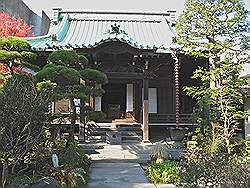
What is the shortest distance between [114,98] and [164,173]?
1086 centimetres

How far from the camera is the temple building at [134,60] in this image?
1365 centimetres

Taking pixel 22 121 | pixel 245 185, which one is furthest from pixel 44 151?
pixel 245 185

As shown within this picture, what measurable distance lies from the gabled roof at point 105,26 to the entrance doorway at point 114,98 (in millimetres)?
2882

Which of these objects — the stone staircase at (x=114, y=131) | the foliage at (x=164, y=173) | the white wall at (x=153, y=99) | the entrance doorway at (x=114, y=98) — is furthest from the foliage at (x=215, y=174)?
the entrance doorway at (x=114, y=98)

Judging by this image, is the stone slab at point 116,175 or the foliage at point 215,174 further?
the stone slab at point 116,175

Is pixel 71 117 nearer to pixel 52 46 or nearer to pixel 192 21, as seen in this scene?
pixel 192 21

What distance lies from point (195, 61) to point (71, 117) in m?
8.63

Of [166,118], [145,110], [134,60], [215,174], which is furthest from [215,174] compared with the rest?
[166,118]

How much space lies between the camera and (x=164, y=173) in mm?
7539

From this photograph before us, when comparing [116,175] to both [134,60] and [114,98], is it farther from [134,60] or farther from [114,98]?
[114,98]

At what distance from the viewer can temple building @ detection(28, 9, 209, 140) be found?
13.6 m

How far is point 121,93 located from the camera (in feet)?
59.6

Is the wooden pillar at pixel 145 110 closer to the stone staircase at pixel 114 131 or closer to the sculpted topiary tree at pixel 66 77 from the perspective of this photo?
the stone staircase at pixel 114 131

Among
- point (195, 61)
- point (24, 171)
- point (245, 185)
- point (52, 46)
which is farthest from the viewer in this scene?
point (195, 61)
